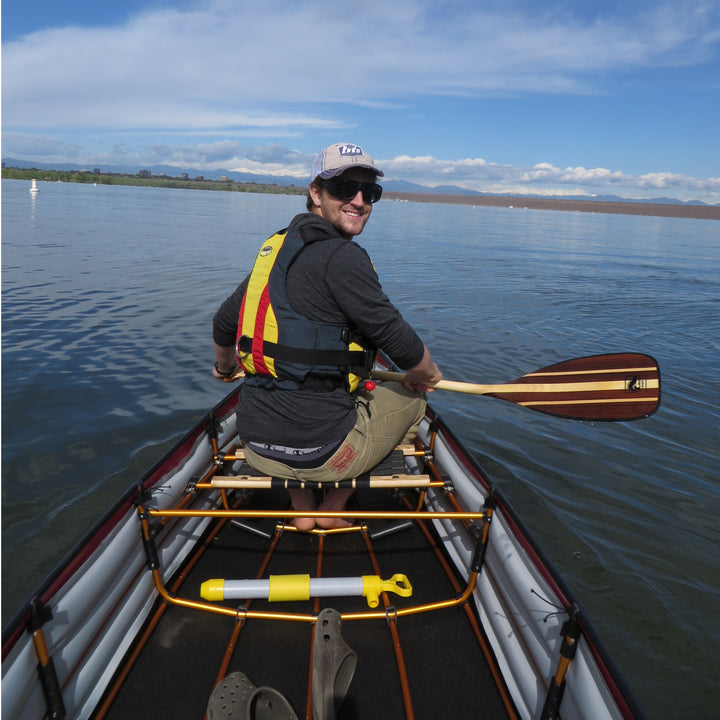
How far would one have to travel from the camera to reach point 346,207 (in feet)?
11.3

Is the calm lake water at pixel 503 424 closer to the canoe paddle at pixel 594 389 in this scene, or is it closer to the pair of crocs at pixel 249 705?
the canoe paddle at pixel 594 389

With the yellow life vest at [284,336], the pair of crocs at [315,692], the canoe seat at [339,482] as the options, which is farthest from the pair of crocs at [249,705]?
the yellow life vest at [284,336]

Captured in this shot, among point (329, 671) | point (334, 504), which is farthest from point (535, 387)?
point (329, 671)

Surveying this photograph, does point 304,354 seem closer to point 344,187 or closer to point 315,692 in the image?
point 344,187

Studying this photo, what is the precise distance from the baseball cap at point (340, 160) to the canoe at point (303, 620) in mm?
2064

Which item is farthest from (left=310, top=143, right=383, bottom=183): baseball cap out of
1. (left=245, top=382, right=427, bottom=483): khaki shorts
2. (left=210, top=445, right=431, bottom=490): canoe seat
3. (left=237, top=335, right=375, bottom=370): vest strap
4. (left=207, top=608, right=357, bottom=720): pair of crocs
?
(left=207, top=608, right=357, bottom=720): pair of crocs

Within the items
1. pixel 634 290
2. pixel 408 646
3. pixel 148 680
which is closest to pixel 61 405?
pixel 148 680

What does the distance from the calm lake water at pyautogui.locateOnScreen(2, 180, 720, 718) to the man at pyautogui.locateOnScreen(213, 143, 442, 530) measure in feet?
9.51

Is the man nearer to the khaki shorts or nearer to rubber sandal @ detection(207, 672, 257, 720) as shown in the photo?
the khaki shorts

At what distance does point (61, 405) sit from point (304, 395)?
21.4 ft

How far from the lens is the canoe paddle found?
A: 4.59 meters

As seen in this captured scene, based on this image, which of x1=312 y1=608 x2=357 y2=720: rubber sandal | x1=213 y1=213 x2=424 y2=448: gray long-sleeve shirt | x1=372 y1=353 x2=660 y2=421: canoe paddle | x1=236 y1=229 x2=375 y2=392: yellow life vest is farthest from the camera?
x1=372 y1=353 x2=660 y2=421: canoe paddle

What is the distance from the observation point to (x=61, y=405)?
8.20 m

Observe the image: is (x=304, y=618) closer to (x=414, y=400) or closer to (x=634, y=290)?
(x=414, y=400)
